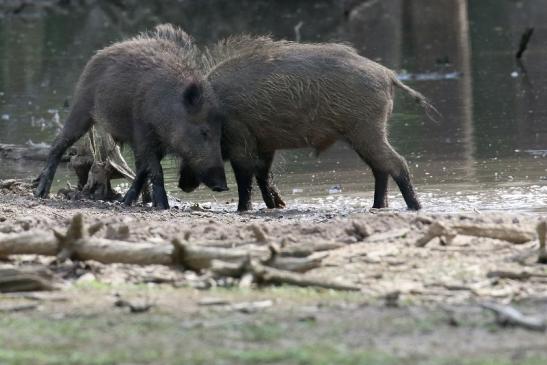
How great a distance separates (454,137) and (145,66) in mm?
5281

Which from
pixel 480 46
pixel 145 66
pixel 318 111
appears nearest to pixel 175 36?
pixel 145 66

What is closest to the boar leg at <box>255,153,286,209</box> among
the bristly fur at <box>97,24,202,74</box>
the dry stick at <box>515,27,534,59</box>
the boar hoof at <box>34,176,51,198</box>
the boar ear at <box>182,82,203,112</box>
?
the boar ear at <box>182,82,203,112</box>

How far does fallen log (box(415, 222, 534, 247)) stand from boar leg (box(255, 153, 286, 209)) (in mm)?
4117

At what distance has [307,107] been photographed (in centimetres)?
1154

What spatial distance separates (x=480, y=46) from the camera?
27656mm

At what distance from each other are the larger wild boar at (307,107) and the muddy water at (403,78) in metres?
0.51

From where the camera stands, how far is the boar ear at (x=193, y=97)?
11.4 meters

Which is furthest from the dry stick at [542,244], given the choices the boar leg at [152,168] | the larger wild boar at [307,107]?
the boar leg at [152,168]

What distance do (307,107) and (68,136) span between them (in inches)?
101

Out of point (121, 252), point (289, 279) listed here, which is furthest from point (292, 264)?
point (121, 252)

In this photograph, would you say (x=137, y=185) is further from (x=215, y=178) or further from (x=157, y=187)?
(x=215, y=178)

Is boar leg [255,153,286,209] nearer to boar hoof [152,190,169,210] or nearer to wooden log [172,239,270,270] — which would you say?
boar hoof [152,190,169,210]

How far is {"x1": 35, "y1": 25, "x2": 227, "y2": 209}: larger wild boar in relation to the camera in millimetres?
11648

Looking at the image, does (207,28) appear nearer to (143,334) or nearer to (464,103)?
(464,103)
